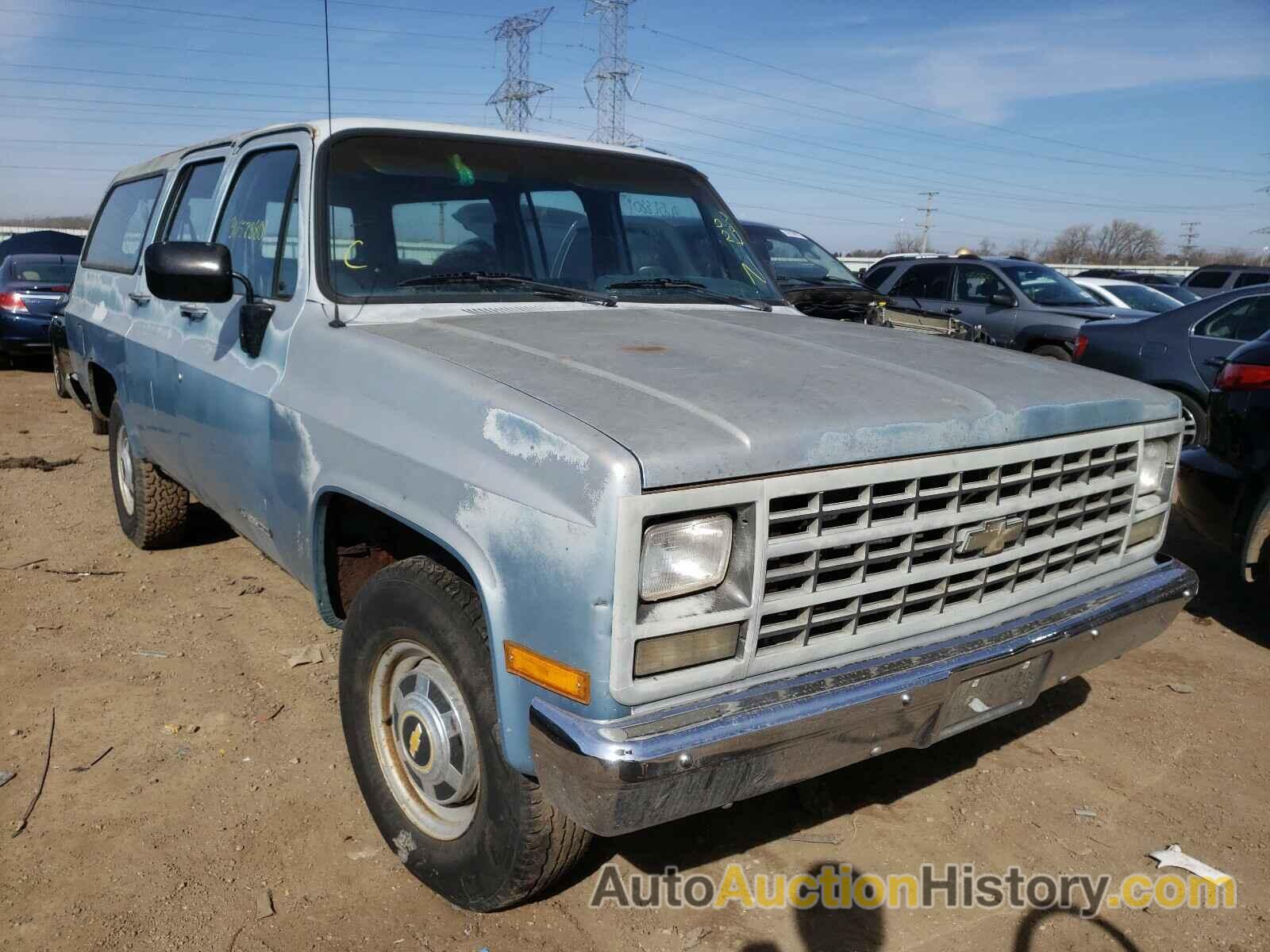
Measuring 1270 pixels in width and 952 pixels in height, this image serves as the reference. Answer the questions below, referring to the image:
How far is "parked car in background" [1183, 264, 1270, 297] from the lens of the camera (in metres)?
18.5

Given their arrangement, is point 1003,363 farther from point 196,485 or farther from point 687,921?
point 196,485

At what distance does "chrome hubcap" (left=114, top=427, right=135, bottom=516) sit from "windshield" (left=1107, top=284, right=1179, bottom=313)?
462 inches

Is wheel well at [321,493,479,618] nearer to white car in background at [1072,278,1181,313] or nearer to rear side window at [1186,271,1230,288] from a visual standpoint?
white car in background at [1072,278,1181,313]

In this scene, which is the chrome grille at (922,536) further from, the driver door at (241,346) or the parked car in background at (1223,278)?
the parked car in background at (1223,278)

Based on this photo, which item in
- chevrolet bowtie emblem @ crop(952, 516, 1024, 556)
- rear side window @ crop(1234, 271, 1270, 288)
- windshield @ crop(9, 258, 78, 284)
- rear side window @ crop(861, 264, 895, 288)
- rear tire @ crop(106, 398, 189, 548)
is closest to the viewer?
chevrolet bowtie emblem @ crop(952, 516, 1024, 556)

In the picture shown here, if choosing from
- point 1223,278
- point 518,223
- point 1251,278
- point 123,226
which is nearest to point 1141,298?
point 1251,278

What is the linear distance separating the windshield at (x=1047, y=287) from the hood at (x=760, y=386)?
8.39m

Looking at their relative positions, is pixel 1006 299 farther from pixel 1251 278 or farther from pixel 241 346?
pixel 1251 278

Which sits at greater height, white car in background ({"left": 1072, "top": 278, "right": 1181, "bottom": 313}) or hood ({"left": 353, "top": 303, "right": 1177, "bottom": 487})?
hood ({"left": 353, "top": 303, "right": 1177, "bottom": 487})

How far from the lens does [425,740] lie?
8.45 feet

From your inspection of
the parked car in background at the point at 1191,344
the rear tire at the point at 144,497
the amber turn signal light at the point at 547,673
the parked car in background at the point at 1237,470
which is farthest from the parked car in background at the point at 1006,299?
the amber turn signal light at the point at 547,673

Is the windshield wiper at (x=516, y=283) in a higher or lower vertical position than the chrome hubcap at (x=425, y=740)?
higher

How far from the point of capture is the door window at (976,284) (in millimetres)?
11266

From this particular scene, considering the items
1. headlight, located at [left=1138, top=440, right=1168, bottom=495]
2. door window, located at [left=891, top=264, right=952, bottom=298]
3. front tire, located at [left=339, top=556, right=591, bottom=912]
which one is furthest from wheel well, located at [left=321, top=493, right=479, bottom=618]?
door window, located at [left=891, top=264, right=952, bottom=298]
